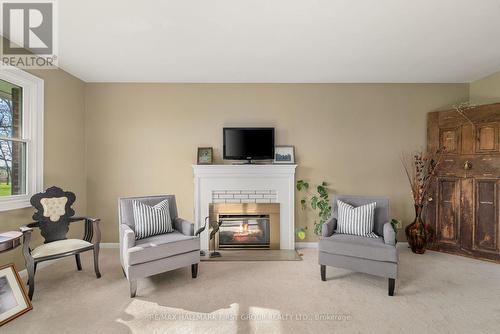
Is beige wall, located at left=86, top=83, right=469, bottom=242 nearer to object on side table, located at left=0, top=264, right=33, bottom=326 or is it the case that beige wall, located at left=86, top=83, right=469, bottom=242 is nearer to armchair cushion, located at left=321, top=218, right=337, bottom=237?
armchair cushion, located at left=321, top=218, right=337, bottom=237

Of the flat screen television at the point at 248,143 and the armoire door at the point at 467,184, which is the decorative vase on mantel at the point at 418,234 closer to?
the armoire door at the point at 467,184

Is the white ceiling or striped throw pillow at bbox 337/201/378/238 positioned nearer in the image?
the white ceiling

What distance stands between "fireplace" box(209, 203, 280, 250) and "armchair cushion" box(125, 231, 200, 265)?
99 centimetres

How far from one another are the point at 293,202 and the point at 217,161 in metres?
1.35

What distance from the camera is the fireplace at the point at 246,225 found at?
145 inches

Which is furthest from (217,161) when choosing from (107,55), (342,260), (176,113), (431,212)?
(431,212)

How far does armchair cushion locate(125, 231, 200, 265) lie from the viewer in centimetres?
234

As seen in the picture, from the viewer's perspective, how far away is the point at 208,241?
368 cm

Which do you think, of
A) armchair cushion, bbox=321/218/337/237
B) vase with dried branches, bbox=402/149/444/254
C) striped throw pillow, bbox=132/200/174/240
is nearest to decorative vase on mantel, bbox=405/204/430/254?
vase with dried branches, bbox=402/149/444/254

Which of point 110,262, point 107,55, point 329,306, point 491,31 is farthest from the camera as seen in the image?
point 110,262

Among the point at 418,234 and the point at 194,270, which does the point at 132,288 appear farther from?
the point at 418,234

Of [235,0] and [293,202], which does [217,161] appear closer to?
[293,202]

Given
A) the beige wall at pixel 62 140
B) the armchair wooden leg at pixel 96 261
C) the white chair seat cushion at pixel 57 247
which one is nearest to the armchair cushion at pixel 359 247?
the armchair wooden leg at pixel 96 261

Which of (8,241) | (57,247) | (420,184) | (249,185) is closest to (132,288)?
(57,247)
